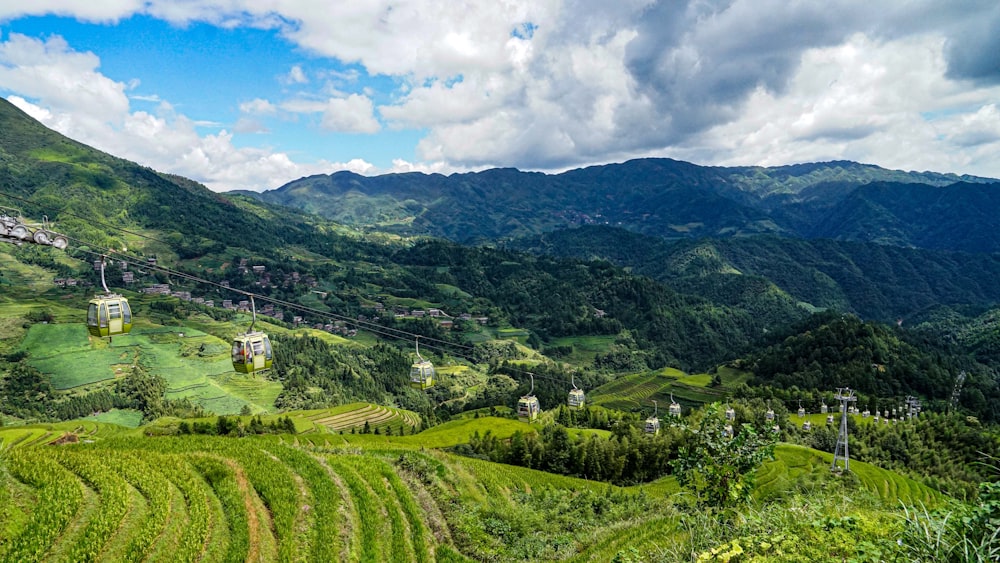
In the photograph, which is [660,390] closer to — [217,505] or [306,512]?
[306,512]

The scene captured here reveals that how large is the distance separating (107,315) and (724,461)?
18.8 meters

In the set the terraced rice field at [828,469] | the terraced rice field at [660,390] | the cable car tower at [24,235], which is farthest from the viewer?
the terraced rice field at [660,390]

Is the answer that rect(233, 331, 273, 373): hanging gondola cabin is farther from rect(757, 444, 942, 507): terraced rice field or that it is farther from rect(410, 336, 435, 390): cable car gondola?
rect(757, 444, 942, 507): terraced rice field

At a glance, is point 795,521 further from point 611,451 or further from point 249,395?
point 249,395

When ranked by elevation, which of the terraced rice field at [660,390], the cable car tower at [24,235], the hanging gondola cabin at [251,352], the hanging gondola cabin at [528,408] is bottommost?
the terraced rice field at [660,390]

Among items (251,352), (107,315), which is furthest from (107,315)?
(251,352)

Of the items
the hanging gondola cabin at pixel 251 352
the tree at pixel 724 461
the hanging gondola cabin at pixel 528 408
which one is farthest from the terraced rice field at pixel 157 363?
the tree at pixel 724 461

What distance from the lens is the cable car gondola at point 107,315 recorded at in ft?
49.9

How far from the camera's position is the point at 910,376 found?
126312 mm

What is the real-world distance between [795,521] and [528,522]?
15.4 metres

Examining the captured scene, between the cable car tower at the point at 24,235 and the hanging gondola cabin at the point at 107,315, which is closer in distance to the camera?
the cable car tower at the point at 24,235

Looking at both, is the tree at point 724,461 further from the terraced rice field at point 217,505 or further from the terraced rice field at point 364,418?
the terraced rice field at point 364,418

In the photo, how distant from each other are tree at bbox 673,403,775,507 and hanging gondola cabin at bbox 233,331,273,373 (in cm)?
1449

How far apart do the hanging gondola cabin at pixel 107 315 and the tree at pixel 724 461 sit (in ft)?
56.7
